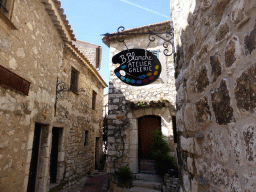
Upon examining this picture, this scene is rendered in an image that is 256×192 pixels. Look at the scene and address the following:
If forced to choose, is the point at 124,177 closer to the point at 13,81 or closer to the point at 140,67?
the point at 140,67

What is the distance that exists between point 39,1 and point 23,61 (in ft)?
6.29

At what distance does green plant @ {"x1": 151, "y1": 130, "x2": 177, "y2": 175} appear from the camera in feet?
18.1

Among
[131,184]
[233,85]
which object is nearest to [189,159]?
[233,85]

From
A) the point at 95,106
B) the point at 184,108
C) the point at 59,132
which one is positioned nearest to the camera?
the point at 184,108

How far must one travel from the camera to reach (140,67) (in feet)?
11.2

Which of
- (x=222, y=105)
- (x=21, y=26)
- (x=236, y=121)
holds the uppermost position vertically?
(x=21, y=26)

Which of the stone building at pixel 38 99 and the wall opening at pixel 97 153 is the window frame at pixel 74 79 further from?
the wall opening at pixel 97 153

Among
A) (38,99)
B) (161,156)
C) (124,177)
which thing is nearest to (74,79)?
(38,99)

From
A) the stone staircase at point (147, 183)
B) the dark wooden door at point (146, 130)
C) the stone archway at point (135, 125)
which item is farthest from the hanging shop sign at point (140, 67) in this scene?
the dark wooden door at point (146, 130)

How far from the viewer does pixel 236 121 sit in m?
0.96

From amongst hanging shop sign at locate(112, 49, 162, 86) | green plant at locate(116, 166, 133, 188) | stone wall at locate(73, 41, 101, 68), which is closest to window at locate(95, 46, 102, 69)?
stone wall at locate(73, 41, 101, 68)

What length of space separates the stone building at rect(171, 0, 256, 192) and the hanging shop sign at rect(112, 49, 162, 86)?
150 centimetres

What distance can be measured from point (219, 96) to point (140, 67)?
237 centimetres

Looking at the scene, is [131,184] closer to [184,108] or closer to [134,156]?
[134,156]
